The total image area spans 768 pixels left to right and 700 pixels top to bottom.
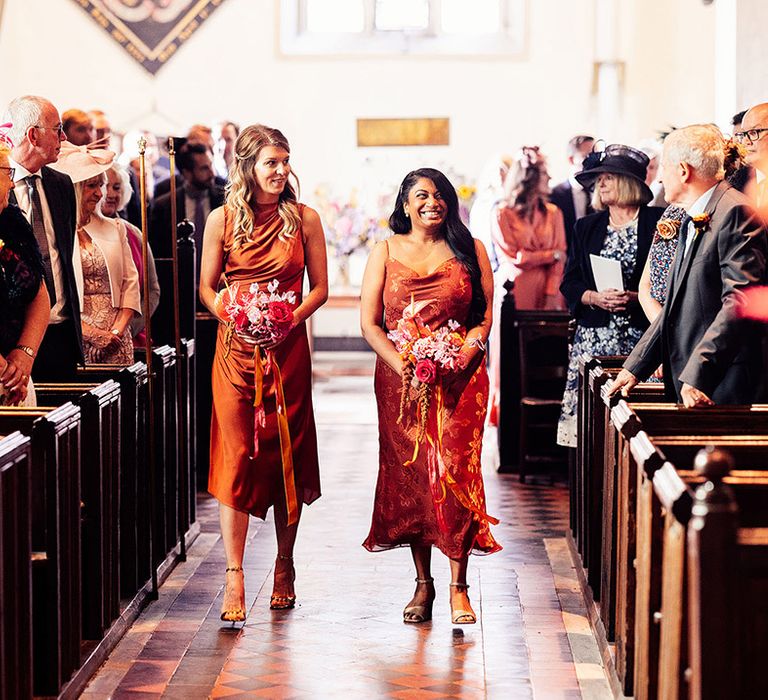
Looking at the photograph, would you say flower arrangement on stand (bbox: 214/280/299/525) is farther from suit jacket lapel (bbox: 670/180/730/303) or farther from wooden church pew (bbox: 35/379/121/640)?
suit jacket lapel (bbox: 670/180/730/303)

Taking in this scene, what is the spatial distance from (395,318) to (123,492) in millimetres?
1246

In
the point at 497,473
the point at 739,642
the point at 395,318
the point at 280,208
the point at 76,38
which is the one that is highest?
the point at 76,38

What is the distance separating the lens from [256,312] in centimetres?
514

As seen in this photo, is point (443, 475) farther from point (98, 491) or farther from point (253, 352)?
point (98, 491)

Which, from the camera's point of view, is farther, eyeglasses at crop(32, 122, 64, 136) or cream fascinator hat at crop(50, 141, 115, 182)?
cream fascinator hat at crop(50, 141, 115, 182)

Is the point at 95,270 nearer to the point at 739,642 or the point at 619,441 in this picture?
the point at 619,441

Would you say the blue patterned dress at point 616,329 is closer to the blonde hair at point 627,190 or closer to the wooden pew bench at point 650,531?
the blonde hair at point 627,190

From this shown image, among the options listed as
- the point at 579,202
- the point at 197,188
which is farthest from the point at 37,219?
the point at 579,202

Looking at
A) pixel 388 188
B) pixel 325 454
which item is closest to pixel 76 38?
pixel 388 188

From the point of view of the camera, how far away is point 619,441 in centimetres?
436

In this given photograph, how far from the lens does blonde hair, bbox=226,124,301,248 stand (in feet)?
17.3

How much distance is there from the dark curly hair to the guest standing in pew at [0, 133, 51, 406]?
1.35m

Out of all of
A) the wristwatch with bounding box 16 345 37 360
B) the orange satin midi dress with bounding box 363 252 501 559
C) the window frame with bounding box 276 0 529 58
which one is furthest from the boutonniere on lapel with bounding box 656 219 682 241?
the window frame with bounding box 276 0 529 58

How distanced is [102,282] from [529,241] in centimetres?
408
